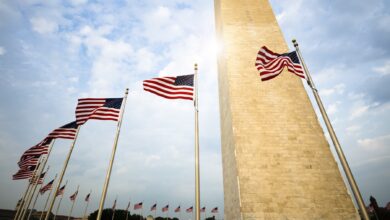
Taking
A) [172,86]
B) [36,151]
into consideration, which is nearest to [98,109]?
[172,86]

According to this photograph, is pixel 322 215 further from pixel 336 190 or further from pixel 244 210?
pixel 244 210

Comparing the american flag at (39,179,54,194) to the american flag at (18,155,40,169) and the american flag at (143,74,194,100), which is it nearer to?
the american flag at (18,155,40,169)

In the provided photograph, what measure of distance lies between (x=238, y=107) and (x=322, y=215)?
7.05 metres

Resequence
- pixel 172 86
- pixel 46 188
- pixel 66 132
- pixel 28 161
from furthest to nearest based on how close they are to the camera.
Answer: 1. pixel 46 188
2. pixel 28 161
3. pixel 66 132
4. pixel 172 86

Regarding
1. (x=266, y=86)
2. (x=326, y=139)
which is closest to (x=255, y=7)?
(x=266, y=86)

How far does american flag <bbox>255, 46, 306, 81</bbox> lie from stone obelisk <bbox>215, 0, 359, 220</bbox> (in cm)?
592

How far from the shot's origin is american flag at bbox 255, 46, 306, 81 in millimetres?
7480

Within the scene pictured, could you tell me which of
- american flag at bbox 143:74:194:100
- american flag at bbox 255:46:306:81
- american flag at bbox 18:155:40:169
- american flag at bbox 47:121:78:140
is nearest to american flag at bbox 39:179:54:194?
american flag at bbox 18:155:40:169

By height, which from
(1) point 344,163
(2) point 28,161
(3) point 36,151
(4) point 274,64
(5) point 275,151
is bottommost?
(1) point 344,163

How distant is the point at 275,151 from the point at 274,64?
6.25 m

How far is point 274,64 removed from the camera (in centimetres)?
766

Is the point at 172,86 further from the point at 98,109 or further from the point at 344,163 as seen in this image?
the point at 344,163

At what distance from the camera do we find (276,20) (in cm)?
1847

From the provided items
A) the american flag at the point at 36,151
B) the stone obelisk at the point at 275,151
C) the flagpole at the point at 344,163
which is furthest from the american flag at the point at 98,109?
the flagpole at the point at 344,163
